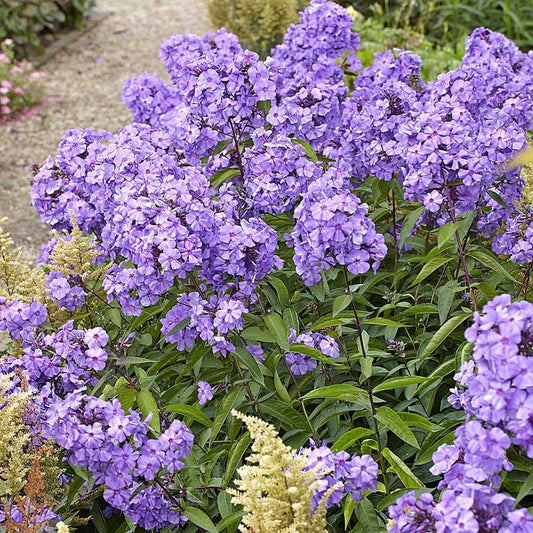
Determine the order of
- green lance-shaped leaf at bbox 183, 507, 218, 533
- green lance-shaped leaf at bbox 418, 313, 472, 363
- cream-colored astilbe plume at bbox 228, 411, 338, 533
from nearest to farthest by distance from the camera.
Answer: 1. cream-colored astilbe plume at bbox 228, 411, 338, 533
2. green lance-shaped leaf at bbox 183, 507, 218, 533
3. green lance-shaped leaf at bbox 418, 313, 472, 363

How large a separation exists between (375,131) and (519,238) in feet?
2.07

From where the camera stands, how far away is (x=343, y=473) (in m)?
1.81

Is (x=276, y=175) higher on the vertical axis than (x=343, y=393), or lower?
higher

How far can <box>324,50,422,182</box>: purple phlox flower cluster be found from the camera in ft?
8.68

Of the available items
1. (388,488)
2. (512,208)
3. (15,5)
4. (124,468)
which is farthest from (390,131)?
(15,5)

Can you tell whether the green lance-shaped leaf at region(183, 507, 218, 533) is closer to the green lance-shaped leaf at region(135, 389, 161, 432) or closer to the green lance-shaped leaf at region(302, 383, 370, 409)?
the green lance-shaped leaf at region(135, 389, 161, 432)

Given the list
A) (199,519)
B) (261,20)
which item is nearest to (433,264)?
(199,519)

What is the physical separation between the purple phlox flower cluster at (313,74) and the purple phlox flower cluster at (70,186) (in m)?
0.70

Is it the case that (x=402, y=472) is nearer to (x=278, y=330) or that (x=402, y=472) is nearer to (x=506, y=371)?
(x=278, y=330)

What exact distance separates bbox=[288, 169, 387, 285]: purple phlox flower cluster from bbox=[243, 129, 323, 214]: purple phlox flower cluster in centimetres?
29

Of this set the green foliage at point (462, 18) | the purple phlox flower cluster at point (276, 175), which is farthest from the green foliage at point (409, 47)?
the purple phlox flower cluster at point (276, 175)

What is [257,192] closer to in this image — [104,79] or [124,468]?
[124,468]

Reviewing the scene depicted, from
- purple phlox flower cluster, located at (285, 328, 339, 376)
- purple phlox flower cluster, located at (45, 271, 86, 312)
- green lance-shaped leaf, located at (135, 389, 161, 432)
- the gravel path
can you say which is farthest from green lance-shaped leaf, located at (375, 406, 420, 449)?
the gravel path

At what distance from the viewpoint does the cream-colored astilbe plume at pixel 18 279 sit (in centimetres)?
261
